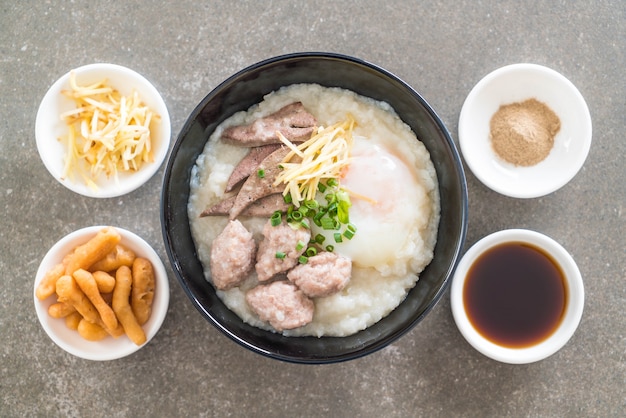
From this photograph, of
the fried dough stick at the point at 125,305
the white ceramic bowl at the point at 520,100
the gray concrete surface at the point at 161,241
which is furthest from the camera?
the gray concrete surface at the point at 161,241

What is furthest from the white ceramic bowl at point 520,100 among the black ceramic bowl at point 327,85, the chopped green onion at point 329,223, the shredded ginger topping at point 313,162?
the chopped green onion at point 329,223

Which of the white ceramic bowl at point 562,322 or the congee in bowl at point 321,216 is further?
the white ceramic bowl at point 562,322

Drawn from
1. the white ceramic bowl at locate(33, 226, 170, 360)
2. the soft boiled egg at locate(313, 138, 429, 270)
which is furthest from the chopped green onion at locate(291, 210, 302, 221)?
the white ceramic bowl at locate(33, 226, 170, 360)

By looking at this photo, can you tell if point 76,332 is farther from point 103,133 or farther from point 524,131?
point 524,131

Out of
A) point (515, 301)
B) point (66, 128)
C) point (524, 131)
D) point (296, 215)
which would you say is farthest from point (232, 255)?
point (524, 131)

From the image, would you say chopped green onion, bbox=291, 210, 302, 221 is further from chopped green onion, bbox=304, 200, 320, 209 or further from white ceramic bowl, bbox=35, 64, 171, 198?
white ceramic bowl, bbox=35, 64, 171, 198

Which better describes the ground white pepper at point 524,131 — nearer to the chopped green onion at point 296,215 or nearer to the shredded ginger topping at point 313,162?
the shredded ginger topping at point 313,162

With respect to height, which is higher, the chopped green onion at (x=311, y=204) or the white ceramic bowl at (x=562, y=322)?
the chopped green onion at (x=311, y=204)
